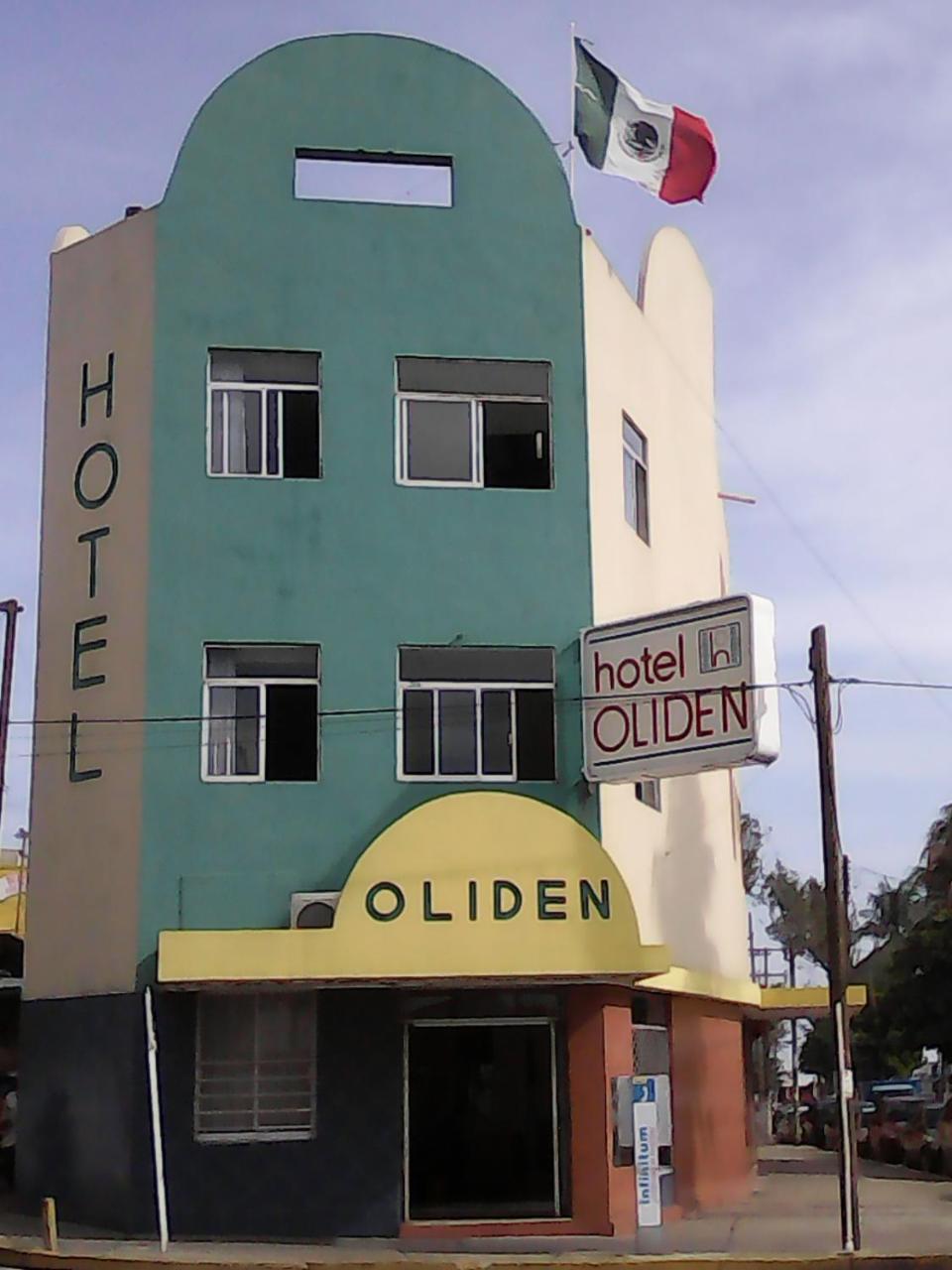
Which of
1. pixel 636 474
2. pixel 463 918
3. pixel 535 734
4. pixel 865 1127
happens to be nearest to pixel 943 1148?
pixel 865 1127

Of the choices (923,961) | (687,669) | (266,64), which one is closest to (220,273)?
(266,64)

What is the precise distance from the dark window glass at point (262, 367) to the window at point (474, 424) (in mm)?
1154

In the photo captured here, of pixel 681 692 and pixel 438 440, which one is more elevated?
pixel 438 440

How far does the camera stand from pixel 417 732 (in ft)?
70.3

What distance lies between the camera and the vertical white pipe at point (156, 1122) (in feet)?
63.3

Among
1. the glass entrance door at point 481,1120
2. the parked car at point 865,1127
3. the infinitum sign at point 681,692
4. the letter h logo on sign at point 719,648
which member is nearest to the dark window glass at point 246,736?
the glass entrance door at point 481,1120

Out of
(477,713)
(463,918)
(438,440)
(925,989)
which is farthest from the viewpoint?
(925,989)

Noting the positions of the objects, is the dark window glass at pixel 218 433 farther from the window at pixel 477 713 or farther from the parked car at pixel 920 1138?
the parked car at pixel 920 1138

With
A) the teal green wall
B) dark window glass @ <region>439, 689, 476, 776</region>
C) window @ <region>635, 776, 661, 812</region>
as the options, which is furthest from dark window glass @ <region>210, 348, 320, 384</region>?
window @ <region>635, 776, 661, 812</region>

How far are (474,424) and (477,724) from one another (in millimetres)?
3789

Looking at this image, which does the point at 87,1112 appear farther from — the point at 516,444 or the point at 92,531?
the point at 516,444

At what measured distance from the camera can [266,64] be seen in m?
22.7

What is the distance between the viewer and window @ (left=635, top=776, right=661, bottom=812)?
23.3 metres

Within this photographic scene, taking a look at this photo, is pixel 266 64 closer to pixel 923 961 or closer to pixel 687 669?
pixel 687 669
